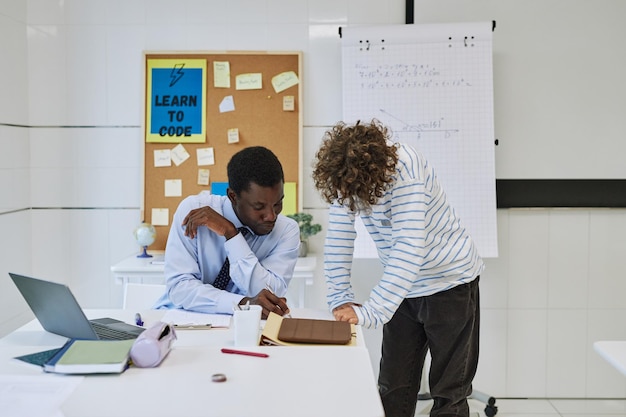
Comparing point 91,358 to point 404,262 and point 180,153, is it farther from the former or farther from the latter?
point 180,153

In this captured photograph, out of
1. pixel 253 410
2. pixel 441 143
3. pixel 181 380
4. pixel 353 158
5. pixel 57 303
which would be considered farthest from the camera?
pixel 441 143

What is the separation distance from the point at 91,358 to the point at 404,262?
2.91ft

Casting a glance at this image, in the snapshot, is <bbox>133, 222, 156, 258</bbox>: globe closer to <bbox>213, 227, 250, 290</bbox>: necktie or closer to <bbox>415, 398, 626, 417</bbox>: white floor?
<bbox>213, 227, 250, 290</bbox>: necktie

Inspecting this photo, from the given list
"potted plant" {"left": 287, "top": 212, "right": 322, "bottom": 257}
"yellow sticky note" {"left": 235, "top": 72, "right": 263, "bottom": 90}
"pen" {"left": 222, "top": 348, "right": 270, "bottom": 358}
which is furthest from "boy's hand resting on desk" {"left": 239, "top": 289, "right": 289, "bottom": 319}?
"yellow sticky note" {"left": 235, "top": 72, "right": 263, "bottom": 90}

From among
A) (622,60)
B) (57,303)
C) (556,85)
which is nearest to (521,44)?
(556,85)

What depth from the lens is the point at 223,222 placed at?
7.67 ft

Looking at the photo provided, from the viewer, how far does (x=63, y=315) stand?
1.86 metres

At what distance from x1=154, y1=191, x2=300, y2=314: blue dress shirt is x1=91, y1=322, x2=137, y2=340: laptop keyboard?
33cm

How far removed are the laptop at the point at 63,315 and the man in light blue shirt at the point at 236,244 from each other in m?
0.30

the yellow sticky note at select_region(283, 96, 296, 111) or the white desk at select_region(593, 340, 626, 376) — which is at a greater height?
the yellow sticky note at select_region(283, 96, 296, 111)

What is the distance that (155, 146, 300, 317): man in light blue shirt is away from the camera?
7.48 ft

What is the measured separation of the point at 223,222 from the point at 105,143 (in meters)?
1.54

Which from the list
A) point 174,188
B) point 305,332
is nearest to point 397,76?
point 174,188

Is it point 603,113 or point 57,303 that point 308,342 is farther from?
point 603,113
